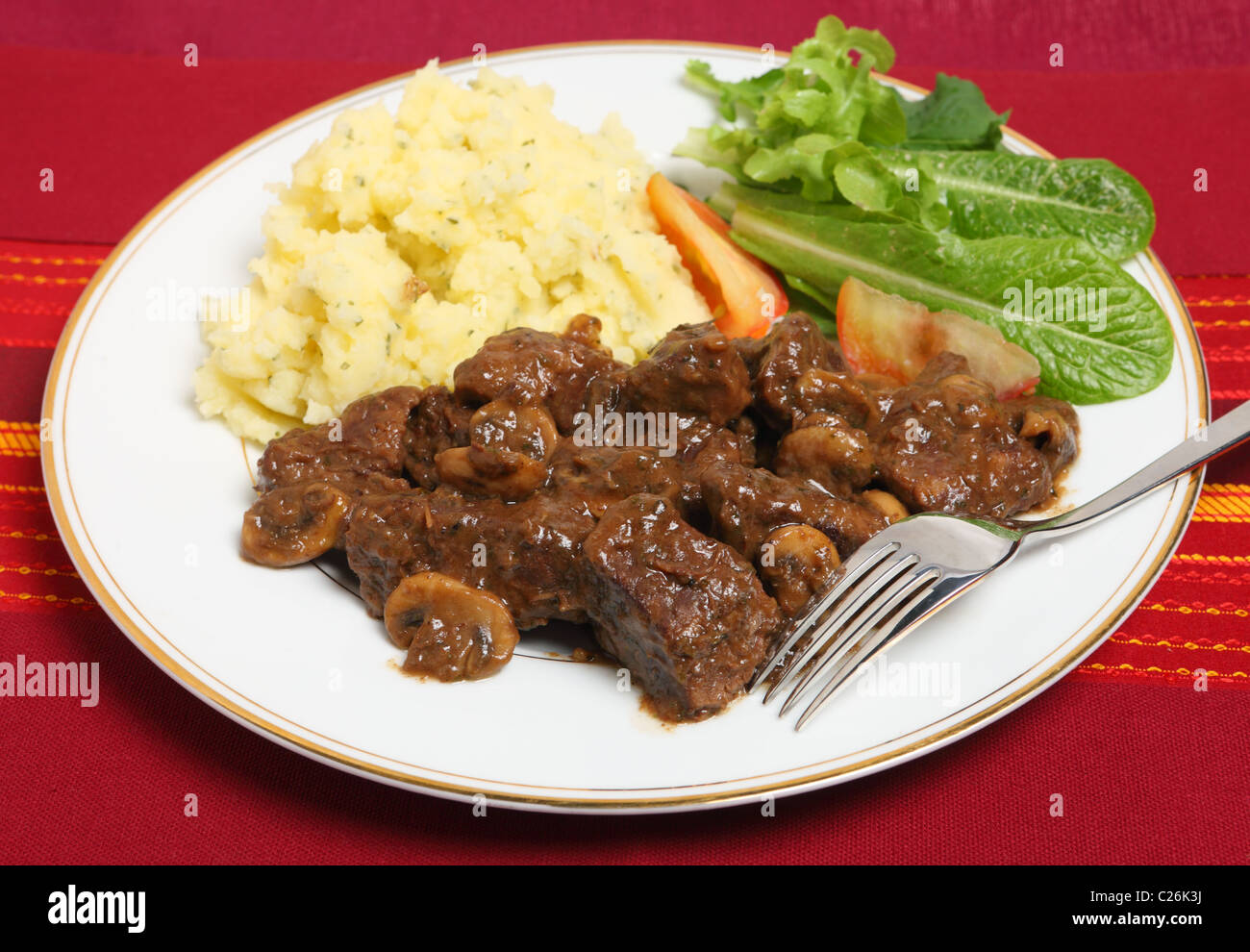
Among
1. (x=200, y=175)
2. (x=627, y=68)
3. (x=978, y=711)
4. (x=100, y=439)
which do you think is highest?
(x=627, y=68)

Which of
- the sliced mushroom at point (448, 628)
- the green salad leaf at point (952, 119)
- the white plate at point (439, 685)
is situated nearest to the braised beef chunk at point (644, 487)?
the sliced mushroom at point (448, 628)

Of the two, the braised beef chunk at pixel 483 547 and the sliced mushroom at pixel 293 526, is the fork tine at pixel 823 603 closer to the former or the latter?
the braised beef chunk at pixel 483 547

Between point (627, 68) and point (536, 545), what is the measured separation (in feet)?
10.6

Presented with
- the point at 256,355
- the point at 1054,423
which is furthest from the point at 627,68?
the point at 1054,423

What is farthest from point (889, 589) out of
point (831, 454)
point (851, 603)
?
point (831, 454)

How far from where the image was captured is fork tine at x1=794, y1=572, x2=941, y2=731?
3258mm

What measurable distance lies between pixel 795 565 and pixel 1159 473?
1338 mm

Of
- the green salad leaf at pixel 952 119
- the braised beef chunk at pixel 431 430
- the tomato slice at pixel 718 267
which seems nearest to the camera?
the braised beef chunk at pixel 431 430

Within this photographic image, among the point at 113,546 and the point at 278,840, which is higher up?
the point at 113,546

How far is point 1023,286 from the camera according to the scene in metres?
4.64

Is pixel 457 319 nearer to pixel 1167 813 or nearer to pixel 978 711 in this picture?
pixel 978 711

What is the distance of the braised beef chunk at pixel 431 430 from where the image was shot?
13.6ft

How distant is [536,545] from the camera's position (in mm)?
3611

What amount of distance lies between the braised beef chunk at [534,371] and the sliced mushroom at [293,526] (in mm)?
622
